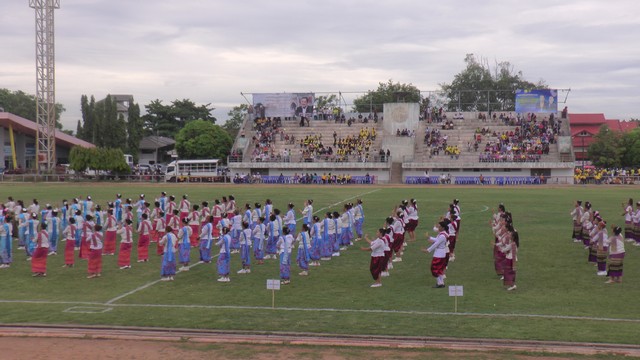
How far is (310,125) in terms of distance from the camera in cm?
7206

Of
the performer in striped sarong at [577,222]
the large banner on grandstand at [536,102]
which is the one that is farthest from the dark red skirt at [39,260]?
the large banner on grandstand at [536,102]

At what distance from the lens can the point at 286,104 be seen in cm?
7350

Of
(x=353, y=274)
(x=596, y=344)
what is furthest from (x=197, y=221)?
(x=596, y=344)

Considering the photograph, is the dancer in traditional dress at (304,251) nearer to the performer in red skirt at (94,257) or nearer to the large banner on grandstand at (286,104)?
the performer in red skirt at (94,257)

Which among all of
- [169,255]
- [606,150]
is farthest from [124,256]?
[606,150]

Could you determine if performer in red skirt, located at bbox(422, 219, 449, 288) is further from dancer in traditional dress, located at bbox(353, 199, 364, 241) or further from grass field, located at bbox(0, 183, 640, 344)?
dancer in traditional dress, located at bbox(353, 199, 364, 241)

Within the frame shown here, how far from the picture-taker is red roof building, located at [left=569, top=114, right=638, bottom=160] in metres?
82.8

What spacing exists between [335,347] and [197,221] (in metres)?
13.0

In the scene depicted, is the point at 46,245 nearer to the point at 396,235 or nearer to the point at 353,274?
the point at 353,274

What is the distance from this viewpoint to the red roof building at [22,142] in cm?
6644

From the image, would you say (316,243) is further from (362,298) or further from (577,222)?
(577,222)

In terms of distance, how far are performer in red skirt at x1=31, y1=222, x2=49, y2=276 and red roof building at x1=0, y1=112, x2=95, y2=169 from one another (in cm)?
5193

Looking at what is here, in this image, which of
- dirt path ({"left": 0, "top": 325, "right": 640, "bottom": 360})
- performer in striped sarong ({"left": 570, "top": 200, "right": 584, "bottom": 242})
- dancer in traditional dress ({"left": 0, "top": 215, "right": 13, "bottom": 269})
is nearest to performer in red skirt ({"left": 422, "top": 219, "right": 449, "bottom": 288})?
dirt path ({"left": 0, "top": 325, "right": 640, "bottom": 360})

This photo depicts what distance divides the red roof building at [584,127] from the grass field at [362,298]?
64.9 meters
